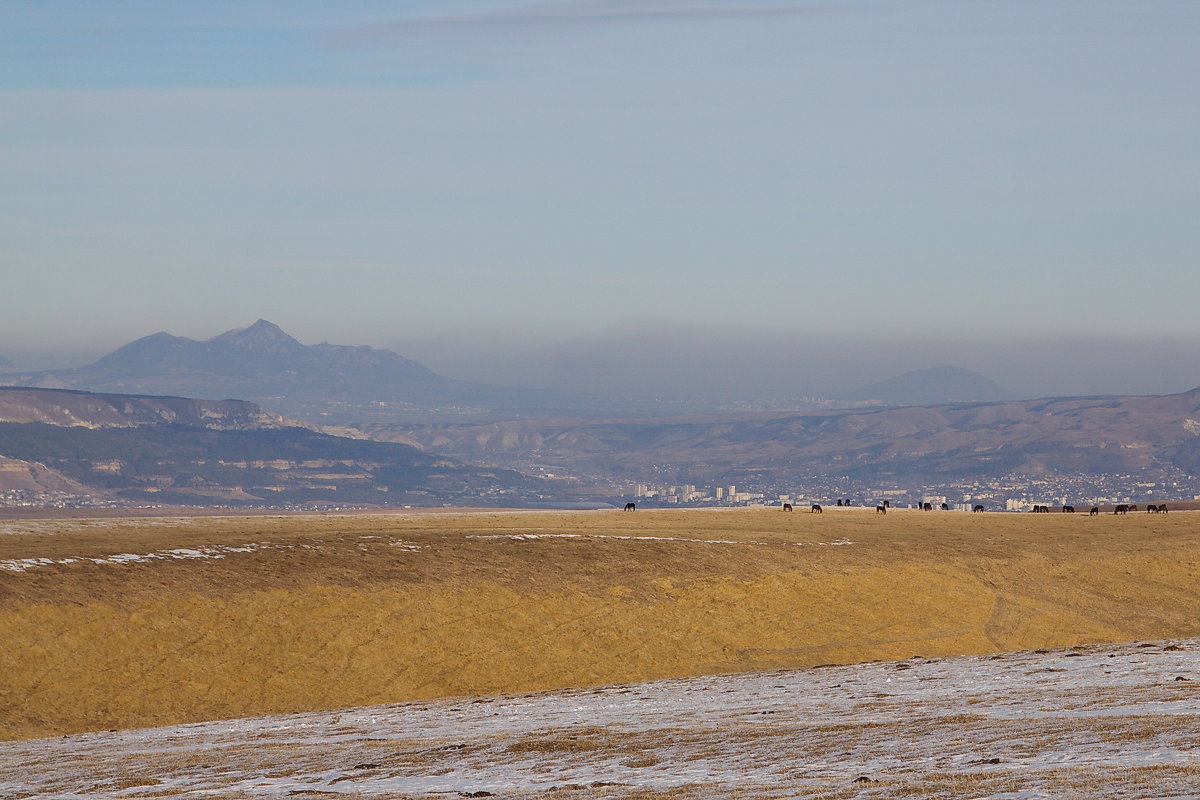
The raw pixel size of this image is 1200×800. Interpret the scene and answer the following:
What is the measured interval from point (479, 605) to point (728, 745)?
2573 centimetres

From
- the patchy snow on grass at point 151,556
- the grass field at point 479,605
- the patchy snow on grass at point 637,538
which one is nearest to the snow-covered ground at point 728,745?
the grass field at point 479,605

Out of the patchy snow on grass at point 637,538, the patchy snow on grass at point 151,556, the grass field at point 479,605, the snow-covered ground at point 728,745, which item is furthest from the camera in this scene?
the patchy snow on grass at point 637,538

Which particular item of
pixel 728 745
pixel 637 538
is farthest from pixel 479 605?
pixel 728 745

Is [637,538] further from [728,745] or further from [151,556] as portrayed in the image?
[728,745]

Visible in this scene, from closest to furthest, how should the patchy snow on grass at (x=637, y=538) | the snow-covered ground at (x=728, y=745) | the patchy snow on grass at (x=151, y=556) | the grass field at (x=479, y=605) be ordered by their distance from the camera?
the snow-covered ground at (x=728, y=745) < the grass field at (x=479, y=605) < the patchy snow on grass at (x=151, y=556) < the patchy snow on grass at (x=637, y=538)

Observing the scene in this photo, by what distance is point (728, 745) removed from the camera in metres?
23.1

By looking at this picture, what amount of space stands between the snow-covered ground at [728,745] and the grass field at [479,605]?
8421mm

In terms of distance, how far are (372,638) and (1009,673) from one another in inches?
837

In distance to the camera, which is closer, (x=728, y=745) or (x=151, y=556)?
(x=728, y=745)

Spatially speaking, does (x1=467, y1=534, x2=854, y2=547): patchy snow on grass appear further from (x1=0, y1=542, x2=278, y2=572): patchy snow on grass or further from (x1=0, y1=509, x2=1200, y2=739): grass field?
(x1=0, y1=542, x2=278, y2=572): patchy snow on grass

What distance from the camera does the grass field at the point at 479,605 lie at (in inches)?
1559

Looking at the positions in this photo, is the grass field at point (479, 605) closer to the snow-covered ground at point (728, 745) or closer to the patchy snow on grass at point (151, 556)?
the patchy snow on grass at point (151, 556)

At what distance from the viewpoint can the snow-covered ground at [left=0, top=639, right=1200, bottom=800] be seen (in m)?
19.0

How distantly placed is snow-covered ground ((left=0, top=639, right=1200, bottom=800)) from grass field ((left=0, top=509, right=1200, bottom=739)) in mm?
8421
